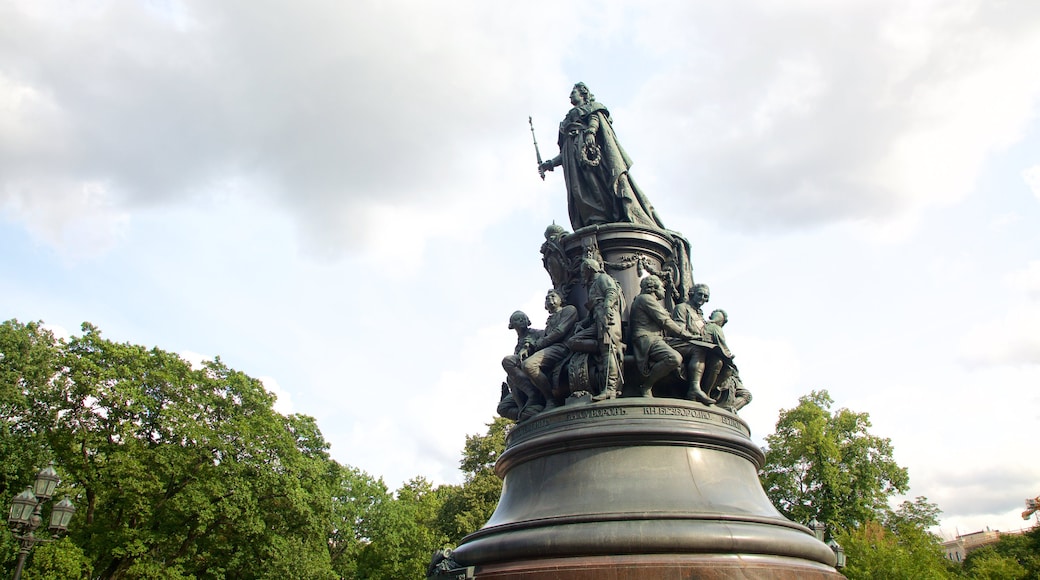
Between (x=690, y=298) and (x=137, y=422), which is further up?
(x=137, y=422)

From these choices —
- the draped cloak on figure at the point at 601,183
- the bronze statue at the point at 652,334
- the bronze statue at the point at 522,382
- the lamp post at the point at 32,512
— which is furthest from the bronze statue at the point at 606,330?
the lamp post at the point at 32,512

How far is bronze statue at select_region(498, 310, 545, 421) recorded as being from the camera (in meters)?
9.72

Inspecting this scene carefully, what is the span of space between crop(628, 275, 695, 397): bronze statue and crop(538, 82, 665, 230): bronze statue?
1.81 metres

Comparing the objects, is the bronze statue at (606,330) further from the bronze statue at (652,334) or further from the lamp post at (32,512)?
the lamp post at (32,512)

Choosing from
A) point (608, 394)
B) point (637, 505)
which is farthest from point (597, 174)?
point (637, 505)

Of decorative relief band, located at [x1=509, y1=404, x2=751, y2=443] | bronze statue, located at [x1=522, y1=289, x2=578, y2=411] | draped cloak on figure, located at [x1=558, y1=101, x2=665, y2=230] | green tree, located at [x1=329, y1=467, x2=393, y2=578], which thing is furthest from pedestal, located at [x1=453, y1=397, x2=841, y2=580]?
green tree, located at [x1=329, y1=467, x2=393, y2=578]

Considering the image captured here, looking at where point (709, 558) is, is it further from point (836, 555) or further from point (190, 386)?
point (190, 386)

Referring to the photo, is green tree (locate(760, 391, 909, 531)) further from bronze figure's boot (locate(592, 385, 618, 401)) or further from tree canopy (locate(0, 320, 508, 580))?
bronze figure's boot (locate(592, 385, 618, 401))

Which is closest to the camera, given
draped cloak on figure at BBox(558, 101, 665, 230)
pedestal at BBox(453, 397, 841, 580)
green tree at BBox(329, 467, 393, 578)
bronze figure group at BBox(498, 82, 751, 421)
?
pedestal at BBox(453, 397, 841, 580)

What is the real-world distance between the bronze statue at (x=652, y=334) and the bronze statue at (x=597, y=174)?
1.81m

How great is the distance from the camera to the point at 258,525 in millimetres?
24797

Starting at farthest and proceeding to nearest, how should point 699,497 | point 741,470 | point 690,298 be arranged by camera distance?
point 690,298 < point 741,470 < point 699,497

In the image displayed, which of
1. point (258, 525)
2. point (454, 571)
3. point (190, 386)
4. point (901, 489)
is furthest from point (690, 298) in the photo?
point (901, 489)

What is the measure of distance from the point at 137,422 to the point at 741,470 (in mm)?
23405
